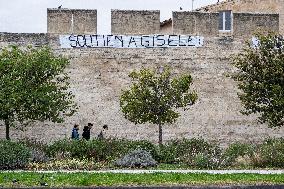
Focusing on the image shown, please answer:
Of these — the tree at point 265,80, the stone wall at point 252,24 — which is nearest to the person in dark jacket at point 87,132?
the tree at point 265,80

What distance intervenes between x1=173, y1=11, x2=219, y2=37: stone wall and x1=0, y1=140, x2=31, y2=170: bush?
406 inches

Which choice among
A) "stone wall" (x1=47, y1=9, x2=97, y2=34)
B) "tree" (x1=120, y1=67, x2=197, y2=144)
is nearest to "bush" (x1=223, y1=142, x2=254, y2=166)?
"tree" (x1=120, y1=67, x2=197, y2=144)

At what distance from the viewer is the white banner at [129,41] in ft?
87.6

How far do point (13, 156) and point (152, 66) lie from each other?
395 inches

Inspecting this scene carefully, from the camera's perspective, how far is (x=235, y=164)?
65.5 feet

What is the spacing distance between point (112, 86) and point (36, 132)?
11.3ft

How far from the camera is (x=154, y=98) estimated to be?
23641mm

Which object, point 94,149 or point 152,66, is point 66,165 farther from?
point 152,66

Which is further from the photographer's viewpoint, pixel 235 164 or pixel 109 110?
pixel 109 110

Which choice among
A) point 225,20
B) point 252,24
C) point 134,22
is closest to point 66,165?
point 134,22

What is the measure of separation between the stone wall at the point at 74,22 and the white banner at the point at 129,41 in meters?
0.24

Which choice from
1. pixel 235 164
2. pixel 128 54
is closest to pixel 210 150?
pixel 235 164

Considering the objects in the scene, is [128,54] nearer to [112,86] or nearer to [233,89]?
[112,86]

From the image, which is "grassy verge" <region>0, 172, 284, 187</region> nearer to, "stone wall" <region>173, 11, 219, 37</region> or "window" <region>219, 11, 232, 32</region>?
"stone wall" <region>173, 11, 219, 37</region>
